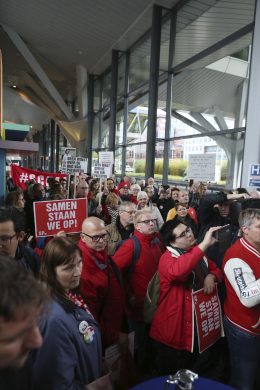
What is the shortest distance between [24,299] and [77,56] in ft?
55.9

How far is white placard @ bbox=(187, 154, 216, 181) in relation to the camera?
5324 mm

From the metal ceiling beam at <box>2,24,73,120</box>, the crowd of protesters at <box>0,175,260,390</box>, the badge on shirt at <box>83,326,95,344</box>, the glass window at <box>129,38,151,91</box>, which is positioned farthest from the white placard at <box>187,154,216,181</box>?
the metal ceiling beam at <box>2,24,73,120</box>

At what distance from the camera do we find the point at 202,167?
5453 millimetres

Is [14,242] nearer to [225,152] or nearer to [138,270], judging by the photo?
[138,270]

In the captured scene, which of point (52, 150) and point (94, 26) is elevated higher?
point (94, 26)

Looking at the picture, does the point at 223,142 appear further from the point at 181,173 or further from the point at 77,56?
the point at 77,56

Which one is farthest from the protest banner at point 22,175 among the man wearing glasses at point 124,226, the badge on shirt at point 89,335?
the badge on shirt at point 89,335

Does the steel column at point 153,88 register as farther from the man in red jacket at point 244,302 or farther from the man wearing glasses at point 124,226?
the man in red jacket at point 244,302

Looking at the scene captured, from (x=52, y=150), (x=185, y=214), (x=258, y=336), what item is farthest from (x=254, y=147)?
(x=52, y=150)

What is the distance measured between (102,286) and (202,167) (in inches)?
154

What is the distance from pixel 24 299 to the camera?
74 centimetres

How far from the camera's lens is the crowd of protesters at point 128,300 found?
3.51 feet

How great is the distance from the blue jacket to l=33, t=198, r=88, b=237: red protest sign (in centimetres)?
174

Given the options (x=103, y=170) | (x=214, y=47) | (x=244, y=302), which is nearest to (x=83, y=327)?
(x=244, y=302)
